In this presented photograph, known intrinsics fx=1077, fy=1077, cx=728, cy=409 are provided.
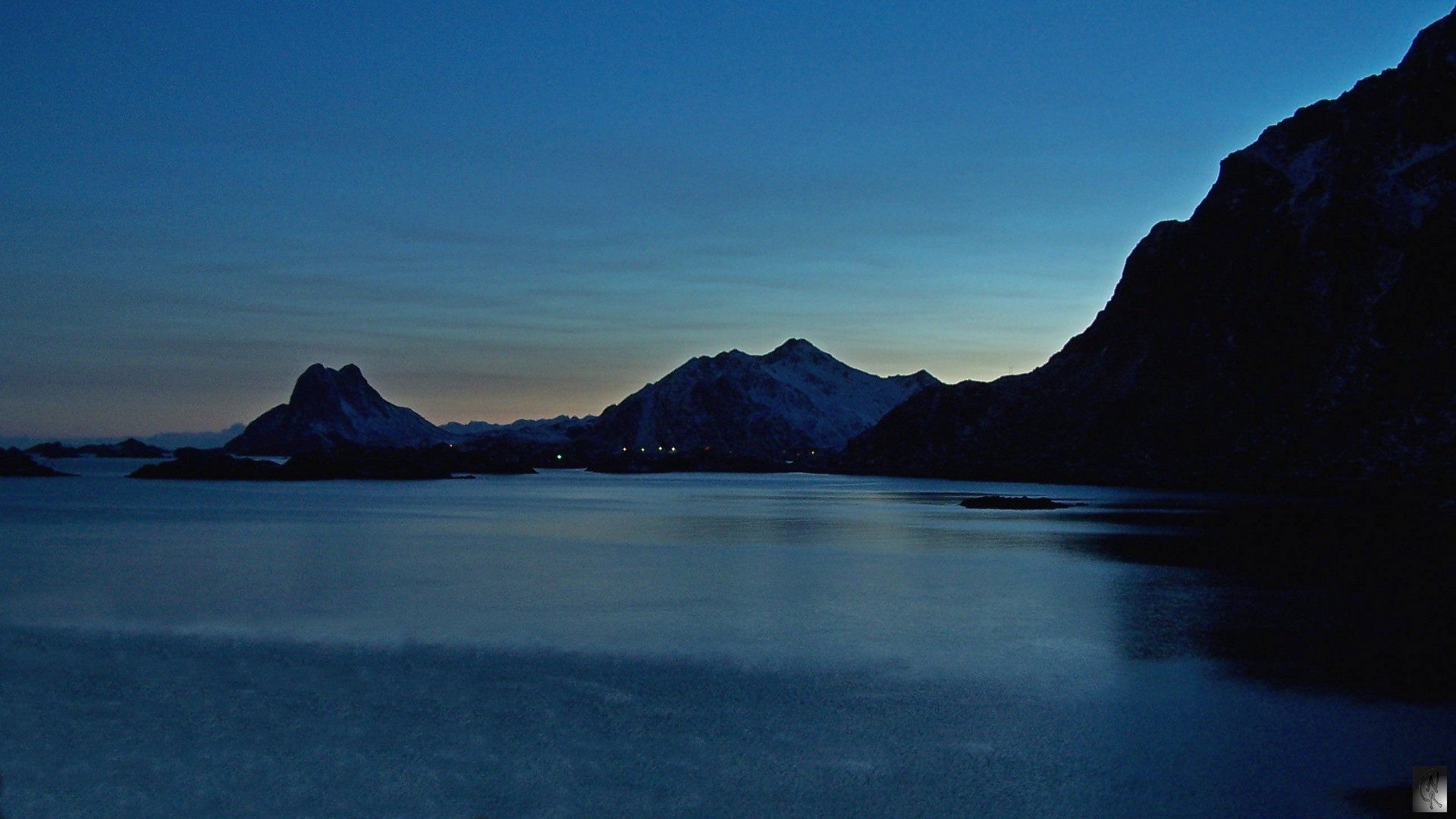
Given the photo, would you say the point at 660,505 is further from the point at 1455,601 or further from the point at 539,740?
the point at 539,740

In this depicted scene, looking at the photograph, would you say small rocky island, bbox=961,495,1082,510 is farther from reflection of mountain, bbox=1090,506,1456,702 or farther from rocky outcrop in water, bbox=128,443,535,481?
rocky outcrop in water, bbox=128,443,535,481

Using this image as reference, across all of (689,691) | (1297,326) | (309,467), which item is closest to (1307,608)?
(689,691)

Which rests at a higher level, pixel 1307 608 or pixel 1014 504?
pixel 1014 504

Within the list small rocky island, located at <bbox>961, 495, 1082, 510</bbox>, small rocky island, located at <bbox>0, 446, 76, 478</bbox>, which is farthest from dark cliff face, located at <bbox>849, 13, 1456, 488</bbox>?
small rocky island, located at <bbox>0, 446, 76, 478</bbox>

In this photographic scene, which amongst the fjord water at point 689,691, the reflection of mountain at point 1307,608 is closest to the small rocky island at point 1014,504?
the reflection of mountain at point 1307,608

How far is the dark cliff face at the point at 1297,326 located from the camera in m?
105

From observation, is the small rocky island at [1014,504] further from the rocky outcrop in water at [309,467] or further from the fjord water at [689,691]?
the rocky outcrop in water at [309,467]

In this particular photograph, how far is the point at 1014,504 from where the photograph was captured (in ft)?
302

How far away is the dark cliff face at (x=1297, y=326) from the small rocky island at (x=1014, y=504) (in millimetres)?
31530

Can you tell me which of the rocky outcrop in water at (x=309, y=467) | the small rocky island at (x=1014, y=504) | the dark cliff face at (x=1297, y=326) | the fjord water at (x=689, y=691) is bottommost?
the fjord water at (x=689, y=691)

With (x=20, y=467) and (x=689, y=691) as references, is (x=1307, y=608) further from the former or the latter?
(x=20, y=467)

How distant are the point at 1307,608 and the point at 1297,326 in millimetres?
109030

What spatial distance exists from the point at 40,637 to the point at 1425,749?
94.4 feet

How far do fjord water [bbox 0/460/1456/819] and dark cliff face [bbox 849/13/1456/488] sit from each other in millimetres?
78775
